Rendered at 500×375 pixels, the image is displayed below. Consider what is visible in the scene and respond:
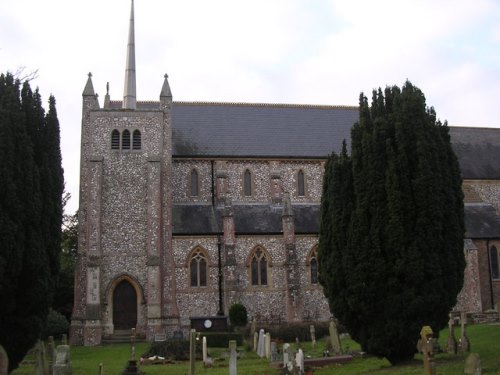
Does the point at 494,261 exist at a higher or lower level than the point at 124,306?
higher

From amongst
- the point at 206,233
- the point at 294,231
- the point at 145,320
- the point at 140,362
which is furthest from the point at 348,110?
the point at 140,362

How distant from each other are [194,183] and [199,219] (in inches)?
119

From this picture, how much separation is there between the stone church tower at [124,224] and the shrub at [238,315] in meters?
2.92

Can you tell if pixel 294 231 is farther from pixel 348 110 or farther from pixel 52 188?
pixel 52 188

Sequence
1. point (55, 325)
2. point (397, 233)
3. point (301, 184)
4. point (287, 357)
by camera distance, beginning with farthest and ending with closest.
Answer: point (301, 184) → point (55, 325) → point (287, 357) → point (397, 233)

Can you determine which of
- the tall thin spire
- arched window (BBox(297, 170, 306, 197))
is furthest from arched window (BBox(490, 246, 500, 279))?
the tall thin spire

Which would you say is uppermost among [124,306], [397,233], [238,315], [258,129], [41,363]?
[258,129]

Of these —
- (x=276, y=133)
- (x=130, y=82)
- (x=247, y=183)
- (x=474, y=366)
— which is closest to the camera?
(x=474, y=366)

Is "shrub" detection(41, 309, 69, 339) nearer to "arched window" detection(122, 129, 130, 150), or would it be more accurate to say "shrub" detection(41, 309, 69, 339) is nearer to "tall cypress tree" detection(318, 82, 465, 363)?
"arched window" detection(122, 129, 130, 150)

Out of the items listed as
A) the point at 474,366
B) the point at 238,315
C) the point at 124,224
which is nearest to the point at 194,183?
the point at 124,224

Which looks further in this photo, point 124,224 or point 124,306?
point 124,224

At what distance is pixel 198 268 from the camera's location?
37812 millimetres

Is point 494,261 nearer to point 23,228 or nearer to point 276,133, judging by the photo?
point 276,133

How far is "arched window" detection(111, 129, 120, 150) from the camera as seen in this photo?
3834 cm
